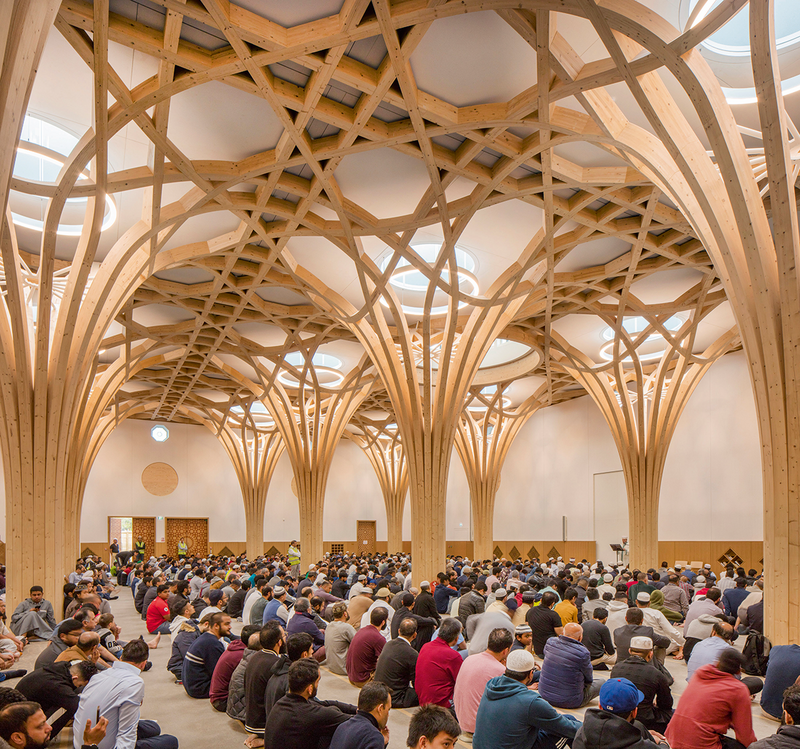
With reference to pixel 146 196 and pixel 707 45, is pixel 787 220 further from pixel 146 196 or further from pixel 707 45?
pixel 146 196

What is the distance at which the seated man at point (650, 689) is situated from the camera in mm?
7035

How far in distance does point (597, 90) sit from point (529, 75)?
122 centimetres

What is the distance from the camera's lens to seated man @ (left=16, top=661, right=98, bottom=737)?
757cm

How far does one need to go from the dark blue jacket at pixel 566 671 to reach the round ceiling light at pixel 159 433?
41858 millimetres

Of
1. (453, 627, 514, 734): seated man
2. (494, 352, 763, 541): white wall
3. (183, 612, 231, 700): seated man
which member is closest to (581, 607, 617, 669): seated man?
(453, 627, 514, 734): seated man

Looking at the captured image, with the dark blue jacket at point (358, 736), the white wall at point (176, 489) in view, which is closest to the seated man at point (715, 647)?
the dark blue jacket at point (358, 736)

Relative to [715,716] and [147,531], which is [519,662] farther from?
[147,531]

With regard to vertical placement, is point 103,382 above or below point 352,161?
below

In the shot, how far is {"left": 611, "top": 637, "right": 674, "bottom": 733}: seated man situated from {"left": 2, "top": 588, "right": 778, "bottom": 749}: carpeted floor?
78.9 inches

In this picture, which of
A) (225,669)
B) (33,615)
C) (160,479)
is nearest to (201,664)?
(225,669)

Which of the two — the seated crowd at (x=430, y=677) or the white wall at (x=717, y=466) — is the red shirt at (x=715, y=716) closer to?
the seated crowd at (x=430, y=677)

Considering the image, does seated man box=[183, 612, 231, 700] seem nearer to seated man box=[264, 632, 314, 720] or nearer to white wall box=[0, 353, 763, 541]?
seated man box=[264, 632, 314, 720]

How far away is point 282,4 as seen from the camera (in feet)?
32.1

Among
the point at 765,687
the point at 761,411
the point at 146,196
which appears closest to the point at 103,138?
the point at 146,196
